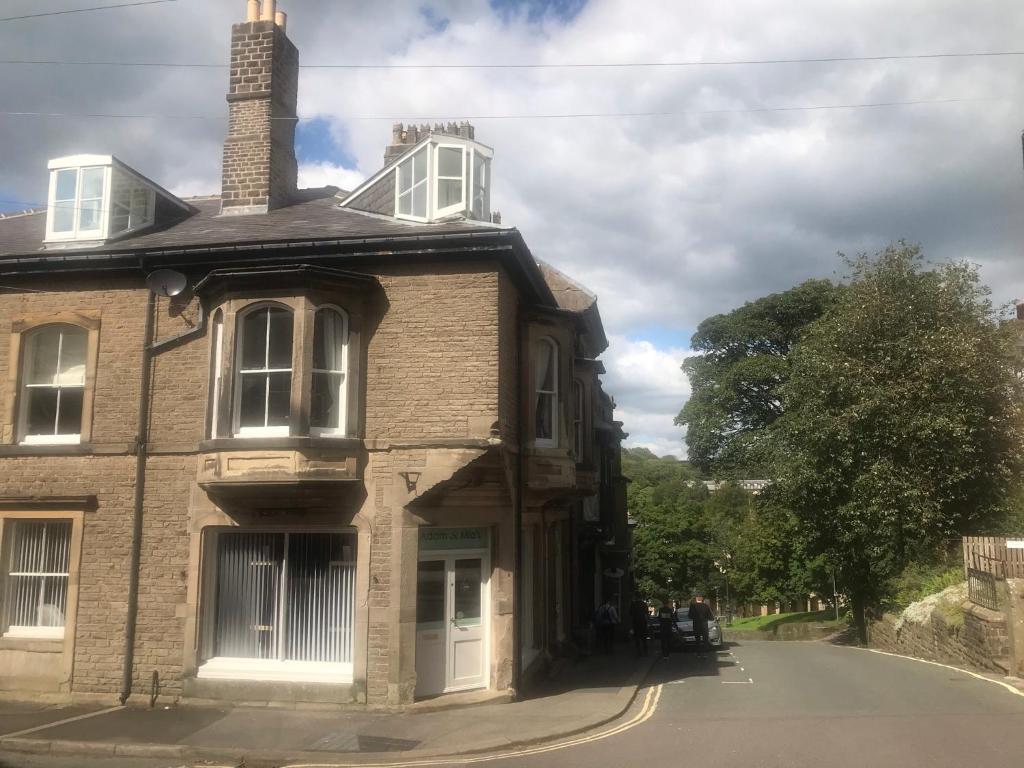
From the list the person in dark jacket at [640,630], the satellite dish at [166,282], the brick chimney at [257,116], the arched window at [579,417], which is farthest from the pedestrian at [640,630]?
the satellite dish at [166,282]

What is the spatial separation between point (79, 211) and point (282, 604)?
7.78 meters

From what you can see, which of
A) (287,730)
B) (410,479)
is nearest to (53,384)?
(410,479)

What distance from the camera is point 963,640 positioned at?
17203 millimetres

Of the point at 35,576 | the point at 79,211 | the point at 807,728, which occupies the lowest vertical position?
the point at 807,728

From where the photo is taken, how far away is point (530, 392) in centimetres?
1379

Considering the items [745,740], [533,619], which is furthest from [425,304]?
[745,740]

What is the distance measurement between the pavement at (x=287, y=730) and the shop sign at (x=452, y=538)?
2307 mm

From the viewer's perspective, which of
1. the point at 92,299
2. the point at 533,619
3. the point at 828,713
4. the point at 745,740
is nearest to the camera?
the point at 745,740

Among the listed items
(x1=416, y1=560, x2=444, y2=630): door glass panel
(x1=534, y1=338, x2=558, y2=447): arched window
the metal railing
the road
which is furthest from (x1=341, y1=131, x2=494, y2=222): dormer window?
the metal railing

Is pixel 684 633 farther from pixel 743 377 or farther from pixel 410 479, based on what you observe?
pixel 743 377

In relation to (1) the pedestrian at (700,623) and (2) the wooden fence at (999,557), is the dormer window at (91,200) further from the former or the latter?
(2) the wooden fence at (999,557)

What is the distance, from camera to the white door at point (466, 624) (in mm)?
12320

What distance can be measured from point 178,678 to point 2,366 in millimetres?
6028

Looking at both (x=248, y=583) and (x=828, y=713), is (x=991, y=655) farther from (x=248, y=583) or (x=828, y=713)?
(x=248, y=583)
